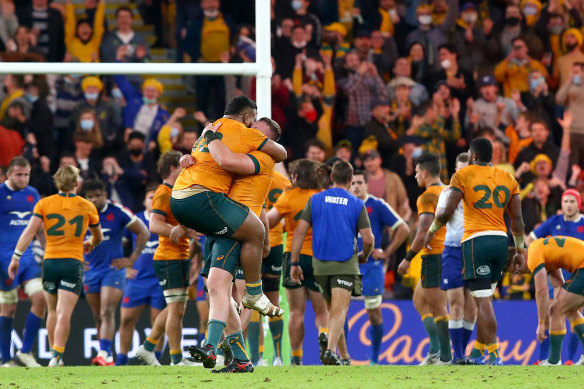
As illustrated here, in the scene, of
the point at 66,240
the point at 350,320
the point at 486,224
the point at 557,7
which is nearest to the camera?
the point at 486,224

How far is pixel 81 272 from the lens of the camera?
12.2m

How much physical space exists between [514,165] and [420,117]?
1.64 meters

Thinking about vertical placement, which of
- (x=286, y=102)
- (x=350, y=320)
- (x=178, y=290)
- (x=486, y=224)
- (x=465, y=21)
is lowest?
(x=350, y=320)

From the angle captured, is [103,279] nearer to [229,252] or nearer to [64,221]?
[64,221]

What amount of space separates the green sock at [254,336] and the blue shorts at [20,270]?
109 inches

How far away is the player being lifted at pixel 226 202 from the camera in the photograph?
329 inches

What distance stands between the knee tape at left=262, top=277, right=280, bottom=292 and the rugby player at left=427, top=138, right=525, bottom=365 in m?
2.56

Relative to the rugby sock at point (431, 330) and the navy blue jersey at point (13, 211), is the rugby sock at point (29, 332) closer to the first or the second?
the navy blue jersey at point (13, 211)

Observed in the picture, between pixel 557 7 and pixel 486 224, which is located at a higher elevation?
pixel 557 7

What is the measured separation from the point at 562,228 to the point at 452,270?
2596 mm

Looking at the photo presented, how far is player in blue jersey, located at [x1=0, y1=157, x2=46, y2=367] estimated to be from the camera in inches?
504

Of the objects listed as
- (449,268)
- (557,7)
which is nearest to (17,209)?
(449,268)

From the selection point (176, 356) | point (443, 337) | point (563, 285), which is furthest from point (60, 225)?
point (563, 285)

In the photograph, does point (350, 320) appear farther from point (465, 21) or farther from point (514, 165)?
point (465, 21)
